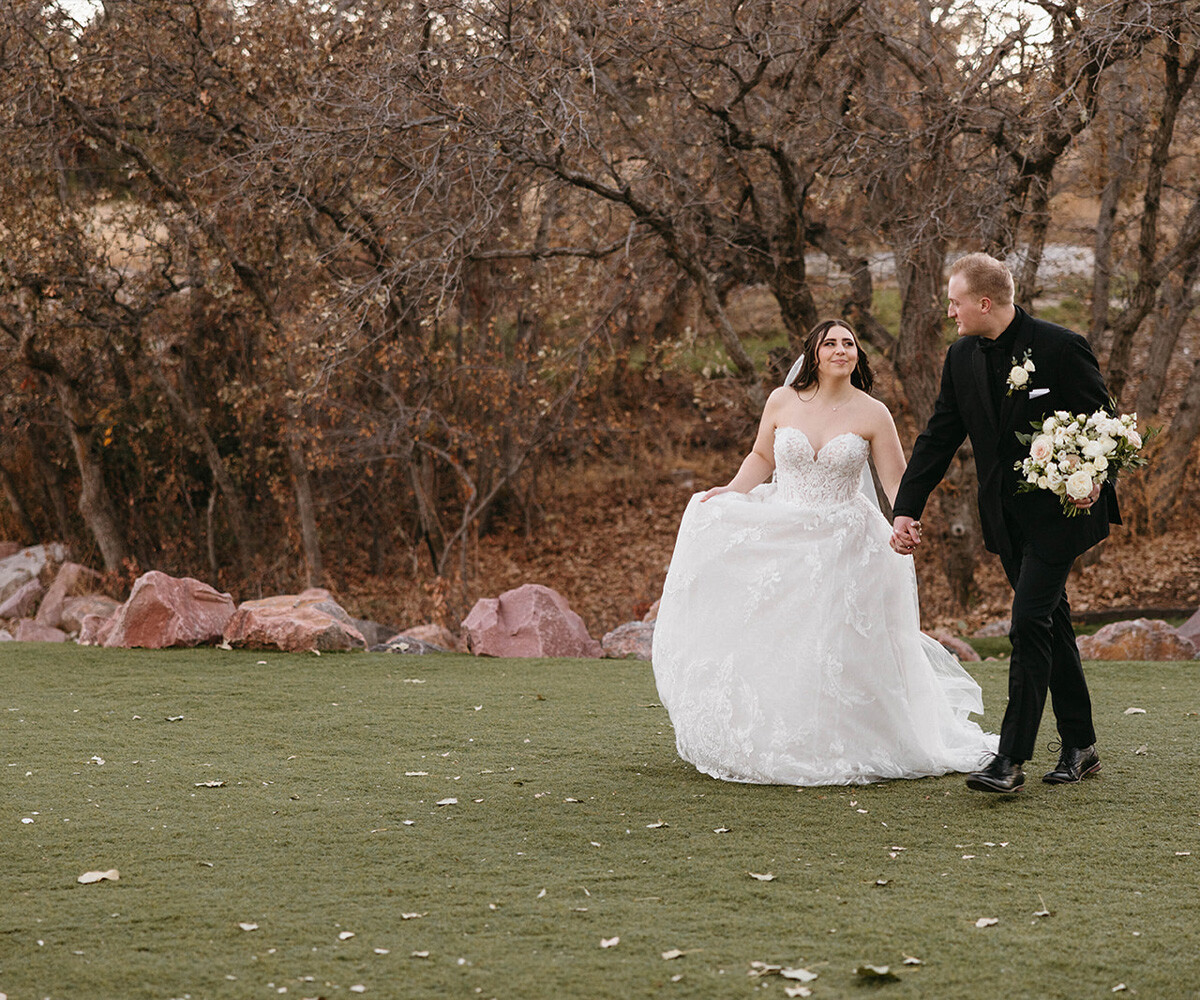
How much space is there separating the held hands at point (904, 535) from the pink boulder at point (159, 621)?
5948mm

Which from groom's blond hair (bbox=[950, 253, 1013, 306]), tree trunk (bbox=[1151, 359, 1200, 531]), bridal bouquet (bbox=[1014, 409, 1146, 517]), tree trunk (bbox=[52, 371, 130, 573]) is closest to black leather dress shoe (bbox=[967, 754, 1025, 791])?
bridal bouquet (bbox=[1014, 409, 1146, 517])

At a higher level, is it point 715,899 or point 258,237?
point 258,237

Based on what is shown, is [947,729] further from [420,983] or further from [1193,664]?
[1193,664]

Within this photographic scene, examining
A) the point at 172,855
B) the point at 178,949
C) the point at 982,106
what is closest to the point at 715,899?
the point at 178,949

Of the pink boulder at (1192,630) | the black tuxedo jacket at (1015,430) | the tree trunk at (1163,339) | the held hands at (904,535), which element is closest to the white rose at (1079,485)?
the black tuxedo jacket at (1015,430)

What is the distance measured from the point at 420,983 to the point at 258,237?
31.9ft

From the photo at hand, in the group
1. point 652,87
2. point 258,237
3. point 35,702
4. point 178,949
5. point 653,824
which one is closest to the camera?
point 178,949

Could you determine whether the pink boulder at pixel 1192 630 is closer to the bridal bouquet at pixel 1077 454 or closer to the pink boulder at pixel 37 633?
the bridal bouquet at pixel 1077 454

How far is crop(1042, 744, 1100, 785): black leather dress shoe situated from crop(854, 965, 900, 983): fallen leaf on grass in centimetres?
213

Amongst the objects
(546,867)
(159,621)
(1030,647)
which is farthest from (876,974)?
(159,621)

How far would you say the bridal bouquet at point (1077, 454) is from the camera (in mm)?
4422

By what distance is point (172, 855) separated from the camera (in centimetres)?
419

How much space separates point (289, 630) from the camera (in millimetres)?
9164

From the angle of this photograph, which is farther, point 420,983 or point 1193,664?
point 1193,664
